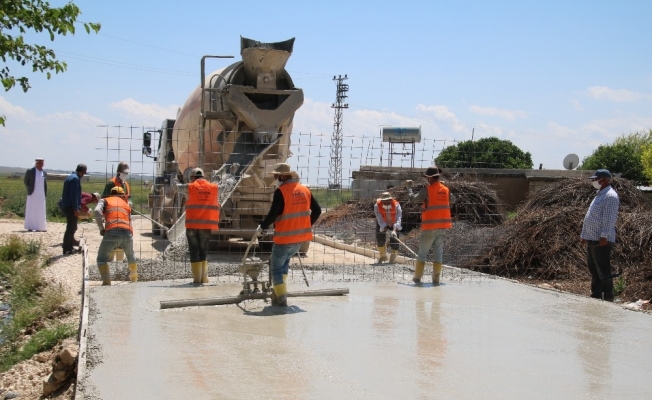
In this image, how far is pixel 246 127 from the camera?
12.9 metres

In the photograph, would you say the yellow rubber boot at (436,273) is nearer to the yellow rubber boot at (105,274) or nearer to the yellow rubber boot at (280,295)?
the yellow rubber boot at (280,295)

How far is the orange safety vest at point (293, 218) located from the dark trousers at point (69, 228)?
6.39 m

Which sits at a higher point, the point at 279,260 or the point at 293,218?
the point at 293,218

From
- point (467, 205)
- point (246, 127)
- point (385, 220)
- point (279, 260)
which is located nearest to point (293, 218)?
point (279, 260)

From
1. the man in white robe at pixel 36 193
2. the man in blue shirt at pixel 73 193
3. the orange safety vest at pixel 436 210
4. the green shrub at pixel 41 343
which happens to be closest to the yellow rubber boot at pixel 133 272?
the green shrub at pixel 41 343

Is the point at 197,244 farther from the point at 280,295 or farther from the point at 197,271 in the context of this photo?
the point at 280,295

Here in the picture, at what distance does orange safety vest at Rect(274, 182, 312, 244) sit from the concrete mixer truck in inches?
179

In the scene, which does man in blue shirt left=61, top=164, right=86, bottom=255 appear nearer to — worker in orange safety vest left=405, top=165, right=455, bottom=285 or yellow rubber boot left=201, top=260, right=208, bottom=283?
yellow rubber boot left=201, top=260, right=208, bottom=283

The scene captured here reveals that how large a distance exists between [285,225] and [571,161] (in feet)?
53.0

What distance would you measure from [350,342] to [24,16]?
191 inches

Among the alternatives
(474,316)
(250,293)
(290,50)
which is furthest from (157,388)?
(290,50)

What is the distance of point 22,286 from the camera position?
11.7 meters

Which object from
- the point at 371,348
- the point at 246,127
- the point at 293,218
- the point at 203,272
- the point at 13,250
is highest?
→ the point at 246,127

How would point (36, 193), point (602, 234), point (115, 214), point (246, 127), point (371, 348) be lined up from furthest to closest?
point (36, 193)
point (246, 127)
point (115, 214)
point (602, 234)
point (371, 348)
